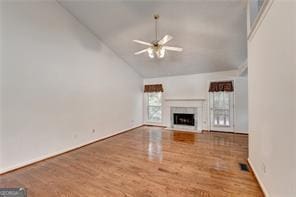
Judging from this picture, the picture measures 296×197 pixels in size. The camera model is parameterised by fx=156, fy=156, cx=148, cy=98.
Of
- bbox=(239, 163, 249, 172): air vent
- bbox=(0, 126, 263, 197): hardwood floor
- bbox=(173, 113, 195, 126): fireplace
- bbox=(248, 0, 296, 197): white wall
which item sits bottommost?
bbox=(0, 126, 263, 197): hardwood floor

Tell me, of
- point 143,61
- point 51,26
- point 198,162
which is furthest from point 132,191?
point 143,61

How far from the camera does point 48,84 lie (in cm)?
360

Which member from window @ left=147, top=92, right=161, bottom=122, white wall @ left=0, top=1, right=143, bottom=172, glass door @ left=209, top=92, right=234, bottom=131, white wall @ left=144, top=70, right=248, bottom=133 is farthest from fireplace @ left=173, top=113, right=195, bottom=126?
white wall @ left=0, top=1, right=143, bottom=172

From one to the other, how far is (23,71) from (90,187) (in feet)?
8.57

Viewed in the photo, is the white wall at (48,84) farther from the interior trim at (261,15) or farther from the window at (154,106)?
the interior trim at (261,15)

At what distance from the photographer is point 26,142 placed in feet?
10.5

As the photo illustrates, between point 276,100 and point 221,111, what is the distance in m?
4.61

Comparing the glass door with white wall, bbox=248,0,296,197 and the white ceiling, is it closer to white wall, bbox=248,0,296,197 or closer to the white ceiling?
the white ceiling

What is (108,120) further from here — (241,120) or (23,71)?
(241,120)

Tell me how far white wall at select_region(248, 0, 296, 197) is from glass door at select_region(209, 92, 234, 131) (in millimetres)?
3619

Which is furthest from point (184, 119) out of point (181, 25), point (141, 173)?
point (141, 173)

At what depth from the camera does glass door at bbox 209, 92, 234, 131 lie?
5980 millimetres

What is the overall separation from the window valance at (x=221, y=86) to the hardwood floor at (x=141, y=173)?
2.30 meters

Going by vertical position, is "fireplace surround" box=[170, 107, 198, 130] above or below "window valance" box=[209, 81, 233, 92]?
below
